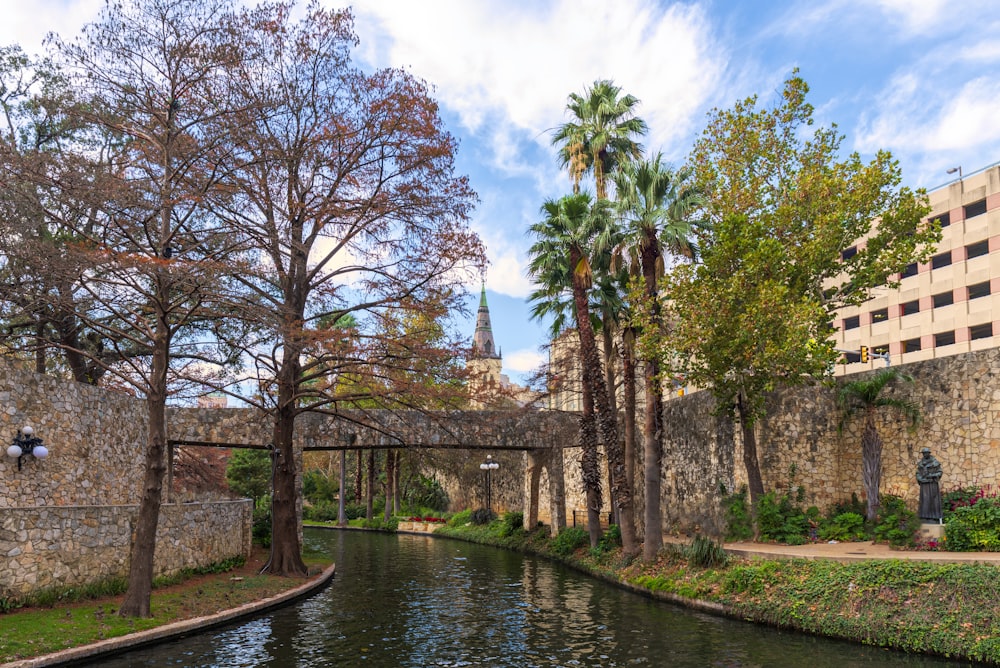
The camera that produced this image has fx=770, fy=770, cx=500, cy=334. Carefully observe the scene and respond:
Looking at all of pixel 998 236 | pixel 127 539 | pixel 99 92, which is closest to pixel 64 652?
pixel 127 539

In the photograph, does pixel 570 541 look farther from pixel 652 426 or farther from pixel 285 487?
pixel 285 487

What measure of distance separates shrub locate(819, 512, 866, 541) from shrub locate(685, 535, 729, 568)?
360 cm

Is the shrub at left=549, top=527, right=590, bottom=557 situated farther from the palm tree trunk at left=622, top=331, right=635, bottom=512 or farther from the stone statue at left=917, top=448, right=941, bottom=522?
the stone statue at left=917, top=448, right=941, bottom=522

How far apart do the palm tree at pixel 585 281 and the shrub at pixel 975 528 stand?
9155 millimetres

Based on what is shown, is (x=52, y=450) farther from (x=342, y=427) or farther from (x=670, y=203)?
(x=670, y=203)

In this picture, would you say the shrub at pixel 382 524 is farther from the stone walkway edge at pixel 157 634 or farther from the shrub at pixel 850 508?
the shrub at pixel 850 508

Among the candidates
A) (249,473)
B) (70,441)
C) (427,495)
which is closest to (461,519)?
(427,495)

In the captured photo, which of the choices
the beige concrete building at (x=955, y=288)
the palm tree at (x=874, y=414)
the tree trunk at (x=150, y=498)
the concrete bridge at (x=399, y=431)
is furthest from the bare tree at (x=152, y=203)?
the beige concrete building at (x=955, y=288)

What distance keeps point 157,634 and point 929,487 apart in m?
16.8

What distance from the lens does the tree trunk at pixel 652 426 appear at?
2252cm

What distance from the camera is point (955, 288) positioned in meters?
47.7

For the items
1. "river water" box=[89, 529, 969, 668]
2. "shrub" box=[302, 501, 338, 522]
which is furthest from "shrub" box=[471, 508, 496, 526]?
"river water" box=[89, 529, 969, 668]

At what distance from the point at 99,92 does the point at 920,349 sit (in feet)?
165

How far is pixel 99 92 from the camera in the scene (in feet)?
53.8
